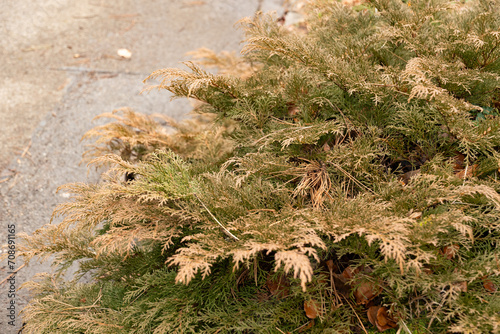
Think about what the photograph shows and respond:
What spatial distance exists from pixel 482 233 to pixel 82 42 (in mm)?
3977

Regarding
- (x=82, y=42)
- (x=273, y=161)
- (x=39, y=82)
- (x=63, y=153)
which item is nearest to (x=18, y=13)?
(x=82, y=42)

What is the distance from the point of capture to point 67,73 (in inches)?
146

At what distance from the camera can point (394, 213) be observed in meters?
1.48

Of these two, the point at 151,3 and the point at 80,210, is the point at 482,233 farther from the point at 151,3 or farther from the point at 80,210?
the point at 151,3

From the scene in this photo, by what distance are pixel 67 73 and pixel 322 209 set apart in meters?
3.10

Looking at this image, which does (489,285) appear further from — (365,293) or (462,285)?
(365,293)

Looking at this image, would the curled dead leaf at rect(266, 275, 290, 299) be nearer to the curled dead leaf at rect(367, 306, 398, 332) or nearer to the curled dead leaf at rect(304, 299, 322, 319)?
the curled dead leaf at rect(304, 299, 322, 319)

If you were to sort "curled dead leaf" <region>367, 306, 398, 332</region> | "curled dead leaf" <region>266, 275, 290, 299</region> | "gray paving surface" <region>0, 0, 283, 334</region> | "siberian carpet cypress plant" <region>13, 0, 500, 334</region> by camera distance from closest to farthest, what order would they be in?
"siberian carpet cypress plant" <region>13, 0, 500, 334</region>
"curled dead leaf" <region>367, 306, 398, 332</region>
"curled dead leaf" <region>266, 275, 290, 299</region>
"gray paving surface" <region>0, 0, 283, 334</region>

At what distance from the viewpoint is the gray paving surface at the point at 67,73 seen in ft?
9.11

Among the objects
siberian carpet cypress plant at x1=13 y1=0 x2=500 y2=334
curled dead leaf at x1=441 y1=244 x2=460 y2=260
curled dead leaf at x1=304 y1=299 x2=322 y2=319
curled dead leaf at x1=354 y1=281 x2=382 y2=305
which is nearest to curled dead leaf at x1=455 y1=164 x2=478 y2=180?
siberian carpet cypress plant at x1=13 y1=0 x2=500 y2=334

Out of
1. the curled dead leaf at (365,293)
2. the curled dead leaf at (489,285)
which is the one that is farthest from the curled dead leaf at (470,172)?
the curled dead leaf at (365,293)

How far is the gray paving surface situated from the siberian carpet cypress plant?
2.14 ft

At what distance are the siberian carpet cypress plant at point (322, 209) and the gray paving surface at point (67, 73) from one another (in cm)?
65

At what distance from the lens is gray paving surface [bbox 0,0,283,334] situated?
2.78 meters
